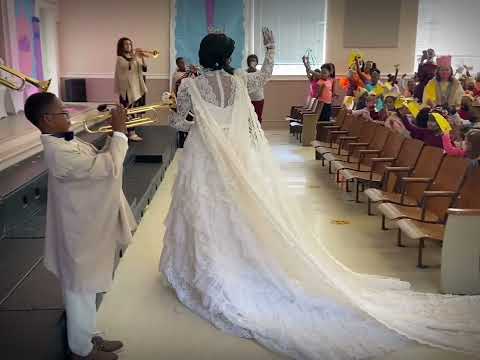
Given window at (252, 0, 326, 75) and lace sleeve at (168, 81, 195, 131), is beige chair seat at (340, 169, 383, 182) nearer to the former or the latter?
lace sleeve at (168, 81, 195, 131)

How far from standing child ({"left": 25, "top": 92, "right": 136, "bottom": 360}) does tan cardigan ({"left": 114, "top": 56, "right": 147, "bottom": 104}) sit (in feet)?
17.0

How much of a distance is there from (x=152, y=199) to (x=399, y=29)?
27.2ft

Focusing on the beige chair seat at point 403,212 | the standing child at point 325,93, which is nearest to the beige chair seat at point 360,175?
the beige chair seat at point 403,212

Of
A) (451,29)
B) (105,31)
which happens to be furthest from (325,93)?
(105,31)

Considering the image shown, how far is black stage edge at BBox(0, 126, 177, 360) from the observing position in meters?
2.40

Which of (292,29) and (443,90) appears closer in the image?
(443,90)

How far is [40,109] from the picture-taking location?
2.28m

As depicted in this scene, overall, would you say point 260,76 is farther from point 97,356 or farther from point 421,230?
point 97,356

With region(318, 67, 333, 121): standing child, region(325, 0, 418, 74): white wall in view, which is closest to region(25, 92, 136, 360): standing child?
region(318, 67, 333, 121): standing child

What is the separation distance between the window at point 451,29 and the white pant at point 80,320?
37.4 feet

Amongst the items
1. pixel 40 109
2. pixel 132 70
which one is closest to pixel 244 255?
pixel 40 109

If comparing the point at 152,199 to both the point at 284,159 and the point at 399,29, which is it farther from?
the point at 399,29

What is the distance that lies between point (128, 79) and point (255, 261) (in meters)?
4.84

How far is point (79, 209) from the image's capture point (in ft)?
7.55
